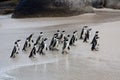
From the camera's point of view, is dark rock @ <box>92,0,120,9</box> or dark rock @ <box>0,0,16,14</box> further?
dark rock @ <box>92,0,120,9</box>

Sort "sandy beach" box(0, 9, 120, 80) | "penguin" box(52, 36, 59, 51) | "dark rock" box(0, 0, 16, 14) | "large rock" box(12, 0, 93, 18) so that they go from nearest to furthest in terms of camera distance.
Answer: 1. "sandy beach" box(0, 9, 120, 80)
2. "penguin" box(52, 36, 59, 51)
3. "large rock" box(12, 0, 93, 18)
4. "dark rock" box(0, 0, 16, 14)

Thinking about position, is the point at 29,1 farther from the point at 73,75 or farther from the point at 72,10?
the point at 73,75

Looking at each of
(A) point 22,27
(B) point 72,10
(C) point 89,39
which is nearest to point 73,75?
(C) point 89,39

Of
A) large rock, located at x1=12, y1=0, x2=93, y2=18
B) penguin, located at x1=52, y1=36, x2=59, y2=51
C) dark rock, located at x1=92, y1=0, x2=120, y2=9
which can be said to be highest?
penguin, located at x1=52, y1=36, x2=59, y2=51

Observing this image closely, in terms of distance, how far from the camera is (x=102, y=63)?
922cm

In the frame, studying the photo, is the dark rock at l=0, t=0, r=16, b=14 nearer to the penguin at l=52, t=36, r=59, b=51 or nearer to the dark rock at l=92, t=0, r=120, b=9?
the dark rock at l=92, t=0, r=120, b=9

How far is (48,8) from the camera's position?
22.2 metres

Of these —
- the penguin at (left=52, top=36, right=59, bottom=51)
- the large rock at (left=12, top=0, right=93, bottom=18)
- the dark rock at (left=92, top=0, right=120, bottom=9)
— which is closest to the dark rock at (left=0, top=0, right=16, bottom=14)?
the large rock at (left=12, top=0, right=93, bottom=18)

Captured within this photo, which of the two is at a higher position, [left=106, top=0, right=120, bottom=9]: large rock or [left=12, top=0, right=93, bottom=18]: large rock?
[left=12, top=0, right=93, bottom=18]: large rock

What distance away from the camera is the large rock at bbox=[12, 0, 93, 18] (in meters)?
22.2

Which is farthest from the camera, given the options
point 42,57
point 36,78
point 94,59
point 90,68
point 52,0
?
point 52,0

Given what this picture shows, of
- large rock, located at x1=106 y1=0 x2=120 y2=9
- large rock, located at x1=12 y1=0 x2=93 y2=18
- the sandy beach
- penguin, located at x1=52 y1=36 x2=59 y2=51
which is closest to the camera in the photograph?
the sandy beach

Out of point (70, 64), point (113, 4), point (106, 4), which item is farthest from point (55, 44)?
point (106, 4)

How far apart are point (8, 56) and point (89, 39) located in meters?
2.95
